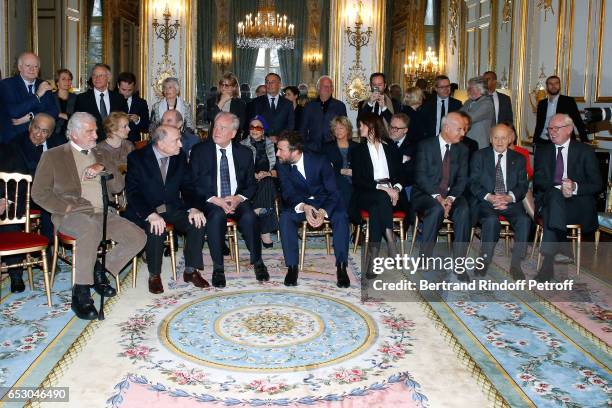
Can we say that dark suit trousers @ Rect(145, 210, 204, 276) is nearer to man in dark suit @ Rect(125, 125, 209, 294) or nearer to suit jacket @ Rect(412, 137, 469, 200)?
man in dark suit @ Rect(125, 125, 209, 294)

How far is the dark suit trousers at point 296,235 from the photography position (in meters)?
5.20

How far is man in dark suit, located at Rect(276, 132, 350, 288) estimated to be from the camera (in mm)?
5203

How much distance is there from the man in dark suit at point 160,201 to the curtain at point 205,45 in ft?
33.2

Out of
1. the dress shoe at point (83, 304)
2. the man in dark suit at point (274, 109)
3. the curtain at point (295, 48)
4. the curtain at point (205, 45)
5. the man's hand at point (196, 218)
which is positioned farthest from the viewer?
the curtain at point (295, 48)

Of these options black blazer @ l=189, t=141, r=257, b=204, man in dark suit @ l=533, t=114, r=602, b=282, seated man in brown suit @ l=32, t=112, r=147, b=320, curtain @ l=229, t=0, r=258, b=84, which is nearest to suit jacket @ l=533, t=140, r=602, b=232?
man in dark suit @ l=533, t=114, r=602, b=282

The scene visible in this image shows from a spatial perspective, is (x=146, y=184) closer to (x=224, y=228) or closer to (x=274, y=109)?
(x=224, y=228)

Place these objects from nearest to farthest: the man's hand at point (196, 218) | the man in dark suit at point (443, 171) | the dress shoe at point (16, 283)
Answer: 1. the dress shoe at point (16, 283)
2. the man's hand at point (196, 218)
3. the man in dark suit at point (443, 171)

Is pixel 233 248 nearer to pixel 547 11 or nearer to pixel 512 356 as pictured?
pixel 512 356

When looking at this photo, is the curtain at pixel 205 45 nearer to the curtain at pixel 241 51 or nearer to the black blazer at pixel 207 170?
the curtain at pixel 241 51

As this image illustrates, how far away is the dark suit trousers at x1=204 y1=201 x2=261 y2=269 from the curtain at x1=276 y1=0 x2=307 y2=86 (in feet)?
34.8

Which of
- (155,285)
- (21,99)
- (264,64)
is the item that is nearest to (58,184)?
(155,285)

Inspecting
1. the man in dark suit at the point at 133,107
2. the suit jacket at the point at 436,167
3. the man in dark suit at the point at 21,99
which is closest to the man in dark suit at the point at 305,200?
the suit jacket at the point at 436,167

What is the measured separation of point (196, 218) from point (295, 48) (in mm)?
11133

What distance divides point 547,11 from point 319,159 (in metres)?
5.20
